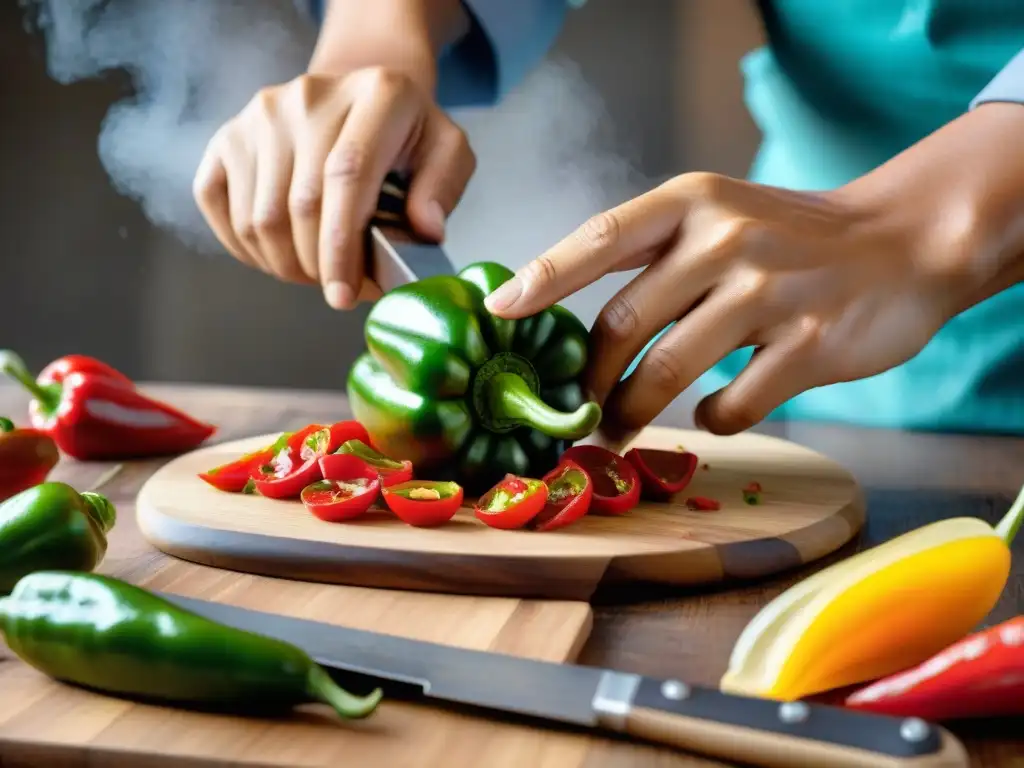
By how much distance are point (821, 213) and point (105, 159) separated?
2924 mm

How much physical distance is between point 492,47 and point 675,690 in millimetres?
1541

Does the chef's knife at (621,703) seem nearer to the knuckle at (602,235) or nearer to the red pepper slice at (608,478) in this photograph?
the red pepper slice at (608,478)

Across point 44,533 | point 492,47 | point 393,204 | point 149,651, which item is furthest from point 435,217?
point 149,651

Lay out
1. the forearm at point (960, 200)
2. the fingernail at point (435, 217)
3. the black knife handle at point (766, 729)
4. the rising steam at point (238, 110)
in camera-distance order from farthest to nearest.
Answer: the rising steam at point (238, 110)
the fingernail at point (435, 217)
the forearm at point (960, 200)
the black knife handle at point (766, 729)

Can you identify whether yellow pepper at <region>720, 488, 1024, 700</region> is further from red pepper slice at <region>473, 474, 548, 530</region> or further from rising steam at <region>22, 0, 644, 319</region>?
rising steam at <region>22, 0, 644, 319</region>

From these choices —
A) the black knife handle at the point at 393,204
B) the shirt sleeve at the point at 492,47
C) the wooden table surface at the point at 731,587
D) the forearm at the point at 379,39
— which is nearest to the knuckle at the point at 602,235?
the wooden table surface at the point at 731,587

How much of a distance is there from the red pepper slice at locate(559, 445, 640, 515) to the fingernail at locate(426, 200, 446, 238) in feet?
1.42

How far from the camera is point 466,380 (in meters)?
1.10

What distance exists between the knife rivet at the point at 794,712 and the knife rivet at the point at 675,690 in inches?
2.0

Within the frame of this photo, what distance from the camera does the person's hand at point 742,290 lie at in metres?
Answer: 1.08

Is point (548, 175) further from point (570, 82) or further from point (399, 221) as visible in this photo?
point (399, 221)

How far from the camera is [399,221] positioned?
1492 mm

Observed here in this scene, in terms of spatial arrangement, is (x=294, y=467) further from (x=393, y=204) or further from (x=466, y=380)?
(x=393, y=204)

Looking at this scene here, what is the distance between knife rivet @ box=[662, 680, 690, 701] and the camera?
0.61 meters
